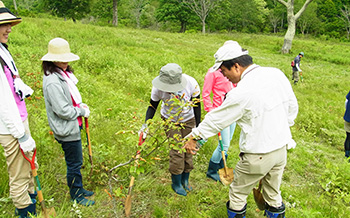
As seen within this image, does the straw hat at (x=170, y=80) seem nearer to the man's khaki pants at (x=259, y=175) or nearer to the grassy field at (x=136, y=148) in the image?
the grassy field at (x=136, y=148)

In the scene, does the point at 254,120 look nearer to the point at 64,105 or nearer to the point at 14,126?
the point at 64,105

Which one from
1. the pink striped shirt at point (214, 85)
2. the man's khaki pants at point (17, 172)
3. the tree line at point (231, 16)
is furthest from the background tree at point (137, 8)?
the man's khaki pants at point (17, 172)

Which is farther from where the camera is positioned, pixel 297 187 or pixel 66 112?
pixel 297 187

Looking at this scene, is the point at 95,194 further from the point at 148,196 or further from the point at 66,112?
the point at 66,112

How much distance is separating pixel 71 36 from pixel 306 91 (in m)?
11.2

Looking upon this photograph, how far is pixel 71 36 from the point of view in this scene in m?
12.6

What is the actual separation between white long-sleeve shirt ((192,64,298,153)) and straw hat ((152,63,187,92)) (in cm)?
75

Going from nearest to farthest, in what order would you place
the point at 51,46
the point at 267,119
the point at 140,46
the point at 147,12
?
the point at 267,119 → the point at 51,46 → the point at 140,46 → the point at 147,12

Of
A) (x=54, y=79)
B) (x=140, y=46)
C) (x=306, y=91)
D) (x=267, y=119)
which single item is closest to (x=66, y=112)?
(x=54, y=79)

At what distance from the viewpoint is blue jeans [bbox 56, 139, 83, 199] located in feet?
9.41

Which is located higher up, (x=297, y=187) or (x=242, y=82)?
(x=242, y=82)

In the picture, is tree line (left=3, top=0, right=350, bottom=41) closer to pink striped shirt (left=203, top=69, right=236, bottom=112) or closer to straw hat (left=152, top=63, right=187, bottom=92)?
pink striped shirt (left=203, top=69, right=236, bottom=112)

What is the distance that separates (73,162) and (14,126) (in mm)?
830

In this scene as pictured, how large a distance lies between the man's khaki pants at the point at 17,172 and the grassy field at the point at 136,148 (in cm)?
34
